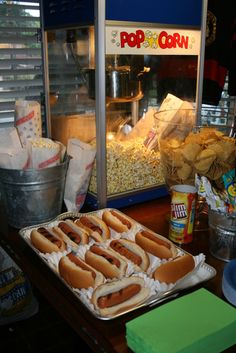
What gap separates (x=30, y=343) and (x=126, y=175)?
0.79 m

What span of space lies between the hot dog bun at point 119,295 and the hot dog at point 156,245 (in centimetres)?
12

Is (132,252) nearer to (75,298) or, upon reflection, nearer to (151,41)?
(75,298)

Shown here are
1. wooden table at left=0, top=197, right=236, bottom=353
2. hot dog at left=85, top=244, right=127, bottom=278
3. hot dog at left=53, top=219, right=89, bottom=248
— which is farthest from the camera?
hot dog at left=53, top=219, right=89, bottom=248

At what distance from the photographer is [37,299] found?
5.32 feet

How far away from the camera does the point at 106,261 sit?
0.81 metres

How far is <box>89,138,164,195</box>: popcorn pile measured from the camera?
1144 mm

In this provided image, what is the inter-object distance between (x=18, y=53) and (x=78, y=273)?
95 cm

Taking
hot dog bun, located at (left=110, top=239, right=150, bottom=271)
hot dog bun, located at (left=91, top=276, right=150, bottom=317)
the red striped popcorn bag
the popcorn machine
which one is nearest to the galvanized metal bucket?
the red striped popcorn bag

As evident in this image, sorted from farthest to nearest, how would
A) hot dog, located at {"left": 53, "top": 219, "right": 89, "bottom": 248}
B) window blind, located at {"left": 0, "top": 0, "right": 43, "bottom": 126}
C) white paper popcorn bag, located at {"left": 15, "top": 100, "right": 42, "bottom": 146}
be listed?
window blind, located at {"left": 0, "top": 0, "right": 43, "bottom": 126}
white paper popcorn bag, located at {"left": 15, "top": 100, "right": 42, "bottom": 146}
hot dog, located at {"left": 53, "top": 219, "right": 89, "bottom": 248}

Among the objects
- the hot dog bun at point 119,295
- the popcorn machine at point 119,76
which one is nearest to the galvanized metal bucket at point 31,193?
the popcorn machine at point 119,76

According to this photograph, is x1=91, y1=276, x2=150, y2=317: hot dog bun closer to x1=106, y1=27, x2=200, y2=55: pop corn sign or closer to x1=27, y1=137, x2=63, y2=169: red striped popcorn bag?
x1=27, y1=137, x2=63, y2=169: red striped popcorn bag

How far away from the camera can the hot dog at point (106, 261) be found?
791 millimetres

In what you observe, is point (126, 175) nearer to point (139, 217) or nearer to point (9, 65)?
point (139, 217)

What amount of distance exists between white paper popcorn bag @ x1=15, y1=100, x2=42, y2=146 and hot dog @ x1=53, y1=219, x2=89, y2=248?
30cm
